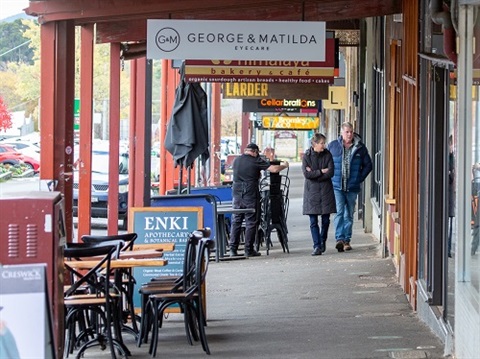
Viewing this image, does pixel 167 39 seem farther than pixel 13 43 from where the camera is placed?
No

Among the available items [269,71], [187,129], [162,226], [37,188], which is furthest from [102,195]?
[162,226]

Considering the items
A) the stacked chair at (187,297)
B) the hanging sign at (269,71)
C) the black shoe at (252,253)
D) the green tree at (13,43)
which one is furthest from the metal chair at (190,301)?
the green tree at (13,43)

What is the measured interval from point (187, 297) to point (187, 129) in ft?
23.6

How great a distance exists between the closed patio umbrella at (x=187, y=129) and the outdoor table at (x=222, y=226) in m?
1.03

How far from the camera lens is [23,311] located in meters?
6.20

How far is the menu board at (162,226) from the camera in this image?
1114cm

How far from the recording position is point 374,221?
19.3 metres

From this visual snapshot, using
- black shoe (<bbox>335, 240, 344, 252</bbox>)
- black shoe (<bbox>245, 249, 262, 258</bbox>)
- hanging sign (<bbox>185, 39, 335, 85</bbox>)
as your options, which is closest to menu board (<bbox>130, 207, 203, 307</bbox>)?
hanging sign (<bbox>185, 39, 335, 85</bbox>)

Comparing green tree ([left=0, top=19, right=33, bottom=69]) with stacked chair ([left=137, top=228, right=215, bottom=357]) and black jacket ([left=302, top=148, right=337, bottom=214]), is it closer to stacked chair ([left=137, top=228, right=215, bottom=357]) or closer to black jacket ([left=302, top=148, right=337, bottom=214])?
black jacket ([left=302, top=148, right=337, bottom=214])

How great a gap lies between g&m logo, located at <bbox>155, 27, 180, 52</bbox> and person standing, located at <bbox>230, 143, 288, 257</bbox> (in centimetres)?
605

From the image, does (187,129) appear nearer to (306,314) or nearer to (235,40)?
(235,40)

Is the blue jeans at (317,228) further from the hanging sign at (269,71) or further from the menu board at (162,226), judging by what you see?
the menu board at (162,226)

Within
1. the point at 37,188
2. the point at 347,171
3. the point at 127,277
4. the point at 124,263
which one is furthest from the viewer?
the point at 347,171

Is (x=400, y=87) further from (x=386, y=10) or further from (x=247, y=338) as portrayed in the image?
(x=247, y=338)
